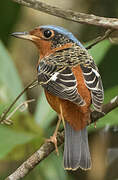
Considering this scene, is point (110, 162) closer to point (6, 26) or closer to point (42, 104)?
point (42, 104)

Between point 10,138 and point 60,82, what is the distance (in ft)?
2.22

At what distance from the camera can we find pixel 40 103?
4863mm

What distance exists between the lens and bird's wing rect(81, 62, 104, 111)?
3.12 metres

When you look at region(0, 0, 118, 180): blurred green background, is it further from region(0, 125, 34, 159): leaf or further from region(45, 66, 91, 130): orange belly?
region(45, 66, 91, 130): orange belly

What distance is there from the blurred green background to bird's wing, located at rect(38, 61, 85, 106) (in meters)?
0.53

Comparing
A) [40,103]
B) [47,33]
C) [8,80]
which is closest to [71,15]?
[47,33]

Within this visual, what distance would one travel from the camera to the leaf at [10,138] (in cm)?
348

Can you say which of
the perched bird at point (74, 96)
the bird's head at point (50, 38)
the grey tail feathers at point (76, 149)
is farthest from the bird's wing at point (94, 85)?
the bird's head at point (50, 38)

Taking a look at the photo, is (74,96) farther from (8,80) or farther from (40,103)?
(8,80)

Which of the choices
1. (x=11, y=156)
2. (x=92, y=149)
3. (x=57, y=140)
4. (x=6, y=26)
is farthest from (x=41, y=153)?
(x=6, y=26)

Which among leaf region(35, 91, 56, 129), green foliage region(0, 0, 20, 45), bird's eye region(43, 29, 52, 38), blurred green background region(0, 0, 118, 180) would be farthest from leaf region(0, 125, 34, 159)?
green foliage region(0, 0, 20, 45)

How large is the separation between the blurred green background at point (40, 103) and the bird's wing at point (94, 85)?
28.2 inches

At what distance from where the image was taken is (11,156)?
4.02 m

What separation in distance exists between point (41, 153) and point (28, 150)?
49.1 inches
